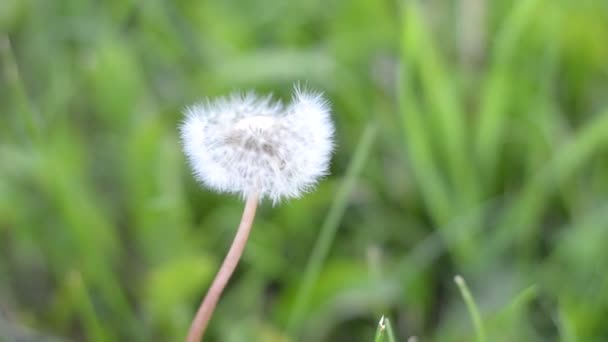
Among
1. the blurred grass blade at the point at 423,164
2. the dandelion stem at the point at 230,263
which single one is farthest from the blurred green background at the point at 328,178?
the dandelion stem at the point at 230,263

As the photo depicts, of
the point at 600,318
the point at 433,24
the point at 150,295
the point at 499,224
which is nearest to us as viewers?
the point at 600,318

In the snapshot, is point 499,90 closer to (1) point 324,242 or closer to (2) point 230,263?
(1) point 324,242

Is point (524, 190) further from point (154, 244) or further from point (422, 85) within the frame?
point (154, 244)

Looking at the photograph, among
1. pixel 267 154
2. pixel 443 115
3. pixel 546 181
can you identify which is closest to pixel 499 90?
pixel 443 115

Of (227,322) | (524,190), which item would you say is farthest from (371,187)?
(227,322)

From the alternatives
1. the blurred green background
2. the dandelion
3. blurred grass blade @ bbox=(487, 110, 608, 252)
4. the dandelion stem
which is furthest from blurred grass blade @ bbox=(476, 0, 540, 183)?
the dandelion stem

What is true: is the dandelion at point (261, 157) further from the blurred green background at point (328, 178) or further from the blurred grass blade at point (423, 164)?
the blurred grass blade at point (423, 164)

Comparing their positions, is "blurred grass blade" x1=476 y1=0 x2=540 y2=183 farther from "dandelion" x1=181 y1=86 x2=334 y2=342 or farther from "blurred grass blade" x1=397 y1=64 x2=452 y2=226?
"dandelion" x1=181 y1=86 x2=334 y2=342
